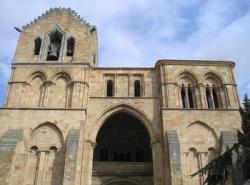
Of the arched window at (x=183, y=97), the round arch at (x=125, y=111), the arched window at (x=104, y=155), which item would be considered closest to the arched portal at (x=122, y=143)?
the arched window at (x=104, y=155)

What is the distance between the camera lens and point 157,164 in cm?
1792

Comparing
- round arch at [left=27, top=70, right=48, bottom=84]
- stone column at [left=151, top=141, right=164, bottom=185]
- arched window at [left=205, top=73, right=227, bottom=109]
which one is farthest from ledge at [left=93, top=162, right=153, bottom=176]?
round arch at [left=27, top=70, right=48, bottom=84]

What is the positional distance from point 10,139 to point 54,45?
801 centimetres

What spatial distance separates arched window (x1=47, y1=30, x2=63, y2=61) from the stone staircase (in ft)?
20.0

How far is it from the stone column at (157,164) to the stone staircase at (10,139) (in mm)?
7566

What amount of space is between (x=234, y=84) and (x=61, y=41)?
12.1 meters

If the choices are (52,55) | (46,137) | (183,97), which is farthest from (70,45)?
(183,97)

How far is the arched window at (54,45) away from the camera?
22266mm

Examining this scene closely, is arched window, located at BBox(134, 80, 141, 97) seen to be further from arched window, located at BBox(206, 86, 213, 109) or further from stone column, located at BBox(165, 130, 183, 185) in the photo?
arched window, located at BBox(206, 86, 213, 109)

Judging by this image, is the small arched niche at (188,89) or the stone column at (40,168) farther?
the small arched niche at (188,89)

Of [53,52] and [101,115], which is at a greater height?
[53,52]

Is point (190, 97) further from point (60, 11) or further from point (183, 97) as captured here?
point (60, 11)

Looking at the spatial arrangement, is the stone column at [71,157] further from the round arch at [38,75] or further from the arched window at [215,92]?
the arched window at [215,92]

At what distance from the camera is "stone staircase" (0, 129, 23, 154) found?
56.4ft
